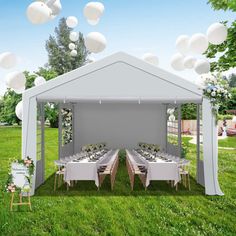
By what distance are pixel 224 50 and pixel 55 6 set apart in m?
7.63

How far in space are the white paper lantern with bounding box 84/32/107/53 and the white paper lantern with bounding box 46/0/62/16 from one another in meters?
0.78

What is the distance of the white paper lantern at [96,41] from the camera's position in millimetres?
7500

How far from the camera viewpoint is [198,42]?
7.75 m

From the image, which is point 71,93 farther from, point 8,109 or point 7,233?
point 8,109

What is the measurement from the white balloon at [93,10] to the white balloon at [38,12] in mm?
1022

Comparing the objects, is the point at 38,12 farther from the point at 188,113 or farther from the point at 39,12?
the point at 188,113

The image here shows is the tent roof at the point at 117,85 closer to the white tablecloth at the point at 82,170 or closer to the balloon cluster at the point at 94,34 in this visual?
the balloon cluster at the point at 94,34

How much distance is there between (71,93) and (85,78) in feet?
1.39

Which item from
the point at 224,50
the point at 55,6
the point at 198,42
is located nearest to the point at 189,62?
the point at 198,42

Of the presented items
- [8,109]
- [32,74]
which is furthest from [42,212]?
[8,109]

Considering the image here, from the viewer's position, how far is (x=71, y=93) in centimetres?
779

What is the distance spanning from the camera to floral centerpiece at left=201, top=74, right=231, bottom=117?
7469mm

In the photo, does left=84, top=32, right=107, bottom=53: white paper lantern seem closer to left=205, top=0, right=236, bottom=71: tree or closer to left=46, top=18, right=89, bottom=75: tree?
left=205, top=0, right=236, bottom=71: tree

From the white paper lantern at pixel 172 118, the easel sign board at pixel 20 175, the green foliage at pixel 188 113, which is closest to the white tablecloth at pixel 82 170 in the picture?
the easel sign board at pixel 20 175
